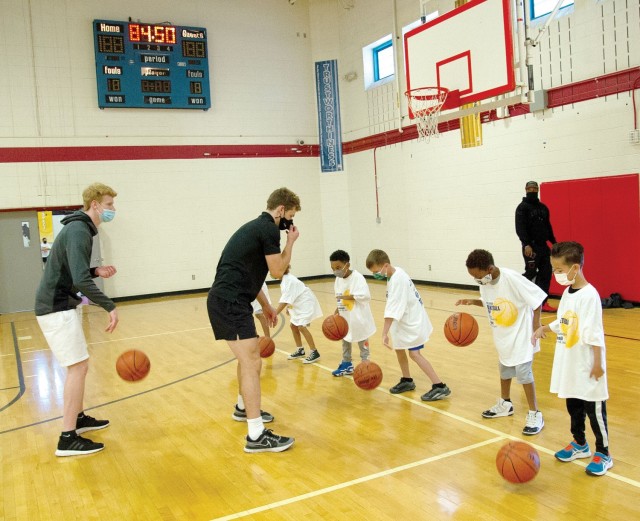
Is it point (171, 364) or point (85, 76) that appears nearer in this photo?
point (171, 364)

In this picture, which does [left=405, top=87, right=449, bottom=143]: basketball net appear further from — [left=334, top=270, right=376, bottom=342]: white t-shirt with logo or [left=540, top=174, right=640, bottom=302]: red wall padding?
[left=334, top=270, right=376, bottom=342]: white t-shirt with logo

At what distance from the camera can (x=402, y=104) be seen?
14.1 meters

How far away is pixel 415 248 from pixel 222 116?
6.02 meters

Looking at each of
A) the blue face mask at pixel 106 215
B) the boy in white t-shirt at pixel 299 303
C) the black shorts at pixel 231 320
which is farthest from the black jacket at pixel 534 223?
the blue face mask at pixel 106 215

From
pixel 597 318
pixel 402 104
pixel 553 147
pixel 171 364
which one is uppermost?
pixel 402 104

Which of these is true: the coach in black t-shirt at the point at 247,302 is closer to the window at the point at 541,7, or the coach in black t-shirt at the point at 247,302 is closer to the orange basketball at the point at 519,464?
the orange basketball at the point at 519,464

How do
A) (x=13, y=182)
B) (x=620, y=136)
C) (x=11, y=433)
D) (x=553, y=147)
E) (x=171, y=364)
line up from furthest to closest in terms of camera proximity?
(x=13, y=182) < (x=553, y=147) < (x=620, y=136) < (x=171, y=364) < (x=11, y=433)

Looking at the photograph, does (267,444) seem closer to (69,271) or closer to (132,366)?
(132,366)

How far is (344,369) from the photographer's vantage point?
658 centimetres

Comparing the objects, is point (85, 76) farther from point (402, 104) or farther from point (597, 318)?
point (597, 318)

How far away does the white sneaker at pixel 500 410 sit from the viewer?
4906mm

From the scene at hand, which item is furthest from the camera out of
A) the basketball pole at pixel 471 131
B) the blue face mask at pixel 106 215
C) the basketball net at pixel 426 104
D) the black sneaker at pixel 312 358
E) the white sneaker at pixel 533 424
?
the basketball pole at pixel 471 131

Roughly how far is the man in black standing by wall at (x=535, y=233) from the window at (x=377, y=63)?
6548 mm

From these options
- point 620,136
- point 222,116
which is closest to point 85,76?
point 222,116
